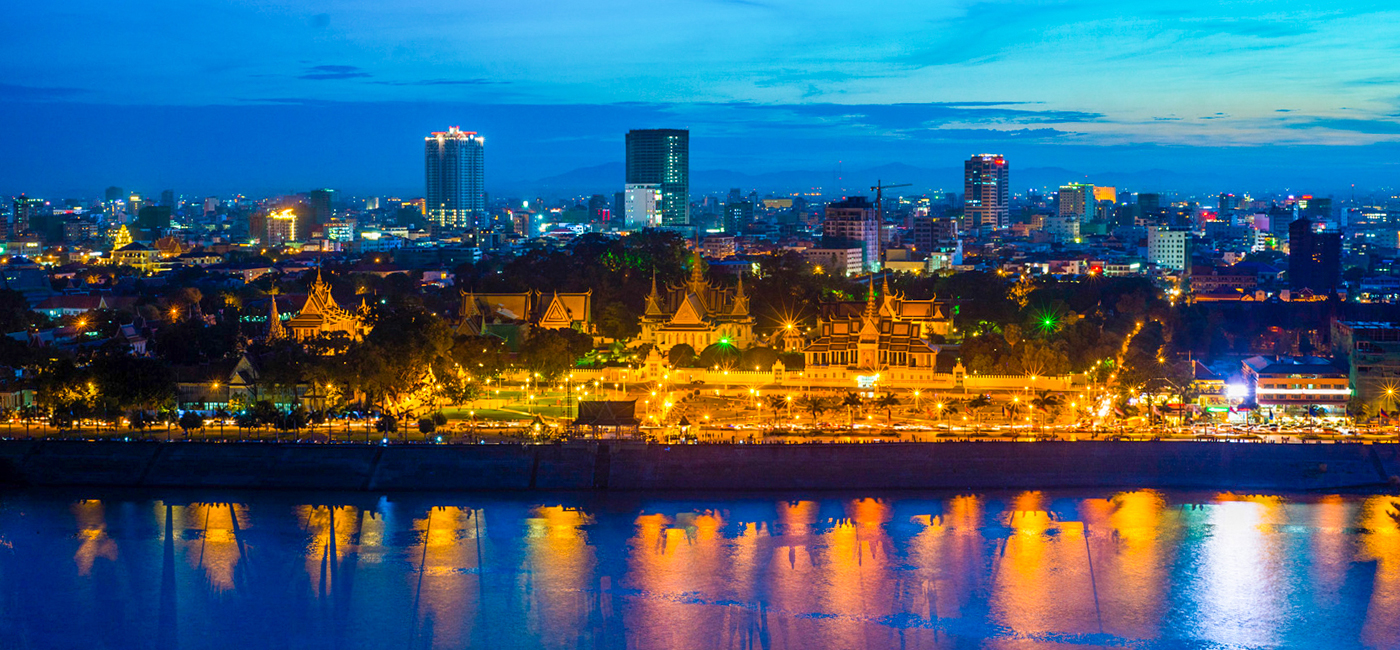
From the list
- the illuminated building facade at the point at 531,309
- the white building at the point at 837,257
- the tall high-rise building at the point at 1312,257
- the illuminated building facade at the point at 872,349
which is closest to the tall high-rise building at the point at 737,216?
the white building at the point at 837,257

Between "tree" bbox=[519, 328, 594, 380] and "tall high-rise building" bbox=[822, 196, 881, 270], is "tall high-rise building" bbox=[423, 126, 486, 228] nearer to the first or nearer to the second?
"tall high-rise building" bbox=[822, 196, 881, 270]

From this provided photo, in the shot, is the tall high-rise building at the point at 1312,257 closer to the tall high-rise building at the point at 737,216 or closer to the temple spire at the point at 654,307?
the temple spire at the point at 654,307

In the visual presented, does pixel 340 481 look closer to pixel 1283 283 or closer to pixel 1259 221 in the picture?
pixel 1283 283

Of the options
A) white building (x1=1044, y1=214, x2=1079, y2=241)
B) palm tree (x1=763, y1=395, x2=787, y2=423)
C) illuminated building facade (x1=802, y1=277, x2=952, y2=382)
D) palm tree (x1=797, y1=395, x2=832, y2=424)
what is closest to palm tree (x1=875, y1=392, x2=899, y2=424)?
palm tree (x1=797, y1=395, x2=832, y2=424)

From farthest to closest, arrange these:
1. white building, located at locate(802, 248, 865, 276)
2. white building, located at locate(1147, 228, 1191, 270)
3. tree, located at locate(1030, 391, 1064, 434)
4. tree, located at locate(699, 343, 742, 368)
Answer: white building, located at locate(1147, 228, 1191, 270) < white building, located at locate(802, 248, 865, 276) < tree, located at locate(699, 343, 742, 368) < tree, located at locate(1030, 391, 1064, 434)

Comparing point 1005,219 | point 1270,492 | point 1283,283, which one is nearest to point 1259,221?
point 1005,219

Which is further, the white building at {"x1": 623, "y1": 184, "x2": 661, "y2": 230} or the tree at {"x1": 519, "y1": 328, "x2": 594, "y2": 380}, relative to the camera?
Result: the white building at {"x1": 623, "y1": 184, "x2": 661, "y2": 230}

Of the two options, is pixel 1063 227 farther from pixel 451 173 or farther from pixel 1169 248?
pixel 451 173

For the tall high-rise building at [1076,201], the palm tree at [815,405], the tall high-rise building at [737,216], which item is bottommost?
the palm tree at [815,405]
